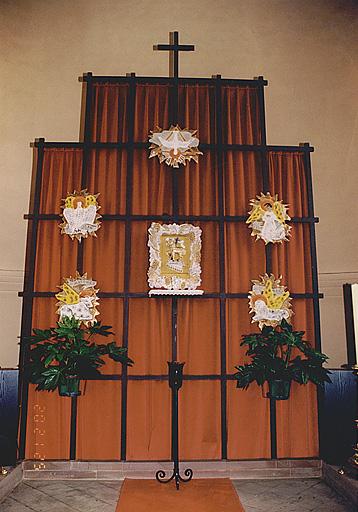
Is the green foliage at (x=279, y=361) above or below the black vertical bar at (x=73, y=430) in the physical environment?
above

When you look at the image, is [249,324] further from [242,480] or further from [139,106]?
[139,106]

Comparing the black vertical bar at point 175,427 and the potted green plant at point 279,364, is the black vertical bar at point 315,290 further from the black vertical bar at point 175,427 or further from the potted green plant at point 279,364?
the black vertical bar at point 175,427

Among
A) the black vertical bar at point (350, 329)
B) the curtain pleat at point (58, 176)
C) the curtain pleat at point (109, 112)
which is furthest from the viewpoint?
the curtain pleat at point (109, 112)

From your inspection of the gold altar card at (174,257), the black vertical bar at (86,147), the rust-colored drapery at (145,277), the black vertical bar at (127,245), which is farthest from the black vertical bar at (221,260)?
the black vertical bar at (86,147)

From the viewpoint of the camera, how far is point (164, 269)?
426 cm

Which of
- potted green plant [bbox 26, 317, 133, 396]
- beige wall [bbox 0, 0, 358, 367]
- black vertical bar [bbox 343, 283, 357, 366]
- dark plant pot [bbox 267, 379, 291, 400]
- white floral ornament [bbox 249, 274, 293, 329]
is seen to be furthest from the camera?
beige wall [bbox 0, 0, 358, 367]

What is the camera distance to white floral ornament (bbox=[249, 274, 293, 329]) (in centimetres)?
415

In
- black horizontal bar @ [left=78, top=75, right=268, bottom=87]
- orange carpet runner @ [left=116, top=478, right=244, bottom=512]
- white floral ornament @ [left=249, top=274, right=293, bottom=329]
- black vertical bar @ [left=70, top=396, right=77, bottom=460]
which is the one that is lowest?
orange carpet runner @ [left=116, top=478, right=244, bottom=512]

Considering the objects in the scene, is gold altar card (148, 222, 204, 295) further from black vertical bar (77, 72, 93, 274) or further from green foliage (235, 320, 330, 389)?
green foliage (235, 320, 330, 389)

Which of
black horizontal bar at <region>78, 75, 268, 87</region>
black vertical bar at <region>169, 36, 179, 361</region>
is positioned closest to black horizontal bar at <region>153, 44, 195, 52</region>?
black vertical bar at <region>169, 36, 179, 361</region>

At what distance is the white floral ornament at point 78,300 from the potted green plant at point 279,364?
128cm

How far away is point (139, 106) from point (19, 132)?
4.61 ft

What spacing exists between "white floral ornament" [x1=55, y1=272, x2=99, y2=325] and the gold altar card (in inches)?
20.0

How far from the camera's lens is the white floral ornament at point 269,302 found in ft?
13.6
